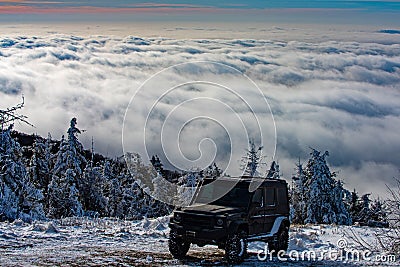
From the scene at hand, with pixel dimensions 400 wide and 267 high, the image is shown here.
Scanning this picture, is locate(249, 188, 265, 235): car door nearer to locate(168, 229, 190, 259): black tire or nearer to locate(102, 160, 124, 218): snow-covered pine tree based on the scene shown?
locate(168, 229, 190, 259): black tire

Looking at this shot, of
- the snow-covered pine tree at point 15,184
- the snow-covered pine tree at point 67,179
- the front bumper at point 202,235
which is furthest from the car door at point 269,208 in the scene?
the snow-covered pine tree at point 67,179

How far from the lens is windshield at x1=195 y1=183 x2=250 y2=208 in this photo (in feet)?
49.3

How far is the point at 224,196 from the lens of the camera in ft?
50.2

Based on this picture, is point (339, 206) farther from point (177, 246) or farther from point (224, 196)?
point (177, 246)

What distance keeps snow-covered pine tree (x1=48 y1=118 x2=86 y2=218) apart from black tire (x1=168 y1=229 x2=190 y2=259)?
3302cm

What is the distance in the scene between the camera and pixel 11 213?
3344 cm

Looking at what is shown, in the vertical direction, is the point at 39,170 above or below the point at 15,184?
above

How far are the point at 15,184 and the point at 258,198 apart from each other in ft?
83.6

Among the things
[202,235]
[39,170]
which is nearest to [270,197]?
[202,235]

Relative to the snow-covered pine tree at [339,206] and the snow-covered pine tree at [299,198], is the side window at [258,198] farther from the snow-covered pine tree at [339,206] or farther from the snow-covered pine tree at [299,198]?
the snow-covered pine tree at [339,206]

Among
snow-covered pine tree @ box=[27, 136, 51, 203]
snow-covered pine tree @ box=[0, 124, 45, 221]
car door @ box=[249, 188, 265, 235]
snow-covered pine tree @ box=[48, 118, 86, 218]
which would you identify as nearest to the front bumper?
car door @ box=[249, 188, 265, 235]

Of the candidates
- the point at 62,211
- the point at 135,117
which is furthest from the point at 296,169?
the point at 135,117

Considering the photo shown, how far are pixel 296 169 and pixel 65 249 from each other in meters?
50.5

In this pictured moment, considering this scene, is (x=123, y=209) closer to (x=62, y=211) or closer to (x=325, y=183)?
(x=62, y=211)
